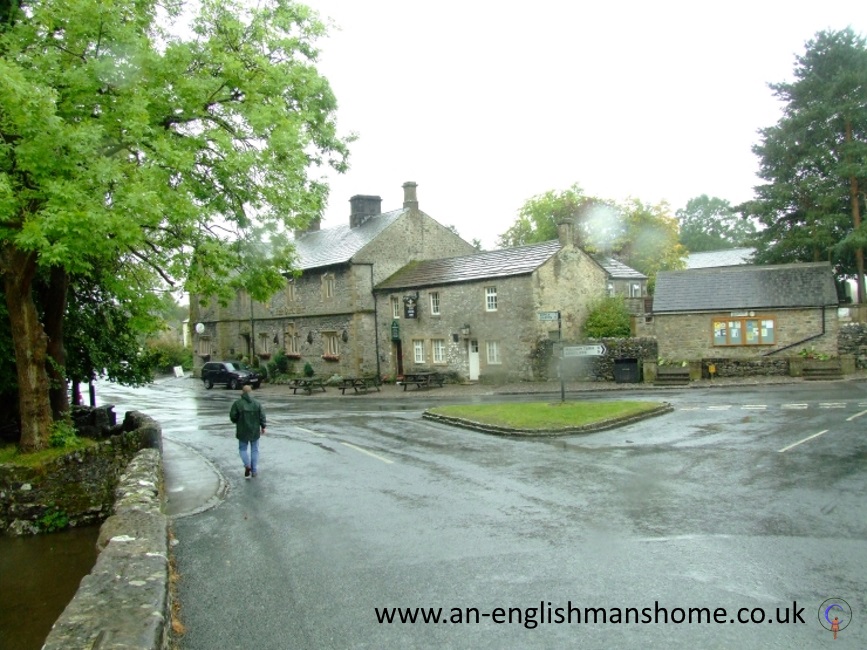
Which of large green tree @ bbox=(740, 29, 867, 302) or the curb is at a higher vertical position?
large green tree @ bbox=(740, 29, 867, 302)

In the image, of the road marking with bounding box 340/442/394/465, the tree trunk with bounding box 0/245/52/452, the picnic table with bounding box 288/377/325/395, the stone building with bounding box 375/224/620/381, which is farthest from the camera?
the picnic table with bounding box 288/377/325/395

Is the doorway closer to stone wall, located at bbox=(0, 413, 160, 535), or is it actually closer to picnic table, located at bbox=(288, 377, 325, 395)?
picnic table, located at bbox=(288, 377, 325, 395)

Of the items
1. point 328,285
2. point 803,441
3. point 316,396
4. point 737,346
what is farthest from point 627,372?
point 328,285

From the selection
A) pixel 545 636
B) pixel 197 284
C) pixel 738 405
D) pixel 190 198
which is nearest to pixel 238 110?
pixel 190 198

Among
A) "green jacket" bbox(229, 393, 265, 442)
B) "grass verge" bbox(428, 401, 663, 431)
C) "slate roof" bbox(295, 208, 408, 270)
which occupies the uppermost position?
"slate roof" bbox(295, 208, 408, 270)

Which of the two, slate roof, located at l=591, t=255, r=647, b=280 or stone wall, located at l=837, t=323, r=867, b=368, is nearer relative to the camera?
stone wall, located at l=837, t=323, r=867, b=368

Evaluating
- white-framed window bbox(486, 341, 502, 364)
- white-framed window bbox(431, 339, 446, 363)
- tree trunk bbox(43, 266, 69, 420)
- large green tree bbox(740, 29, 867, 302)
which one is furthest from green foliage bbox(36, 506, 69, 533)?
large green tree bbox(740, 29, 867, 302)

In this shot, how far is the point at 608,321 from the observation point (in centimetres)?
3600

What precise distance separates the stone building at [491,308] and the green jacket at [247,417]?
856 inches

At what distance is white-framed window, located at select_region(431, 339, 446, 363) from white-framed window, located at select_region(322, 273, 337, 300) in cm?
807

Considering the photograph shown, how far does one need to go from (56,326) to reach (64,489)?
15.4ft

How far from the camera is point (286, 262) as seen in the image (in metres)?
17.6

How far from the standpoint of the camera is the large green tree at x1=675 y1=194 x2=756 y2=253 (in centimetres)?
11131

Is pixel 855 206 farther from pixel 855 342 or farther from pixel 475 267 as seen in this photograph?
pixel 475 267
